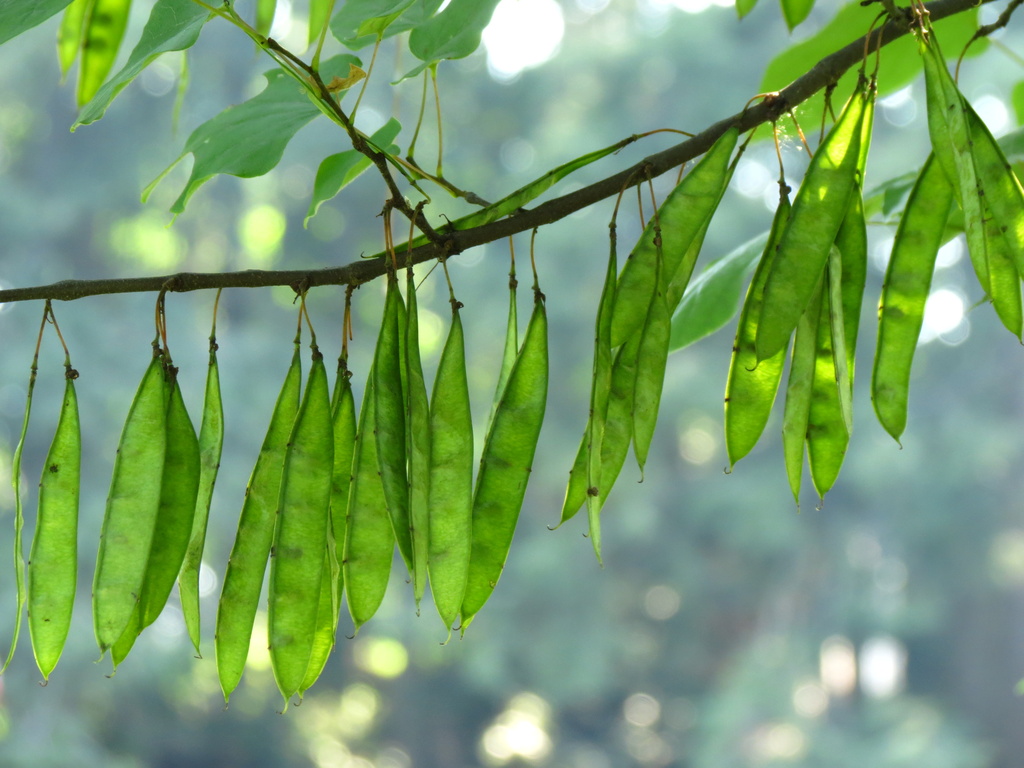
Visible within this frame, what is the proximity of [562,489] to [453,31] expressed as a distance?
5.89 meters

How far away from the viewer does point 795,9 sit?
70 centimetres

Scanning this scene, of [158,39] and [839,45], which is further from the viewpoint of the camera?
[839,45]

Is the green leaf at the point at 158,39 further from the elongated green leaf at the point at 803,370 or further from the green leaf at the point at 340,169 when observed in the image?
the elongated green leaf at the point at 803,370

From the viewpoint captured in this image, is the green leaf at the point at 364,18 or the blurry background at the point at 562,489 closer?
the green leaf at the point at 364,18

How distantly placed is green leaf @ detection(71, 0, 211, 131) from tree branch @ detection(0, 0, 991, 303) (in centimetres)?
8

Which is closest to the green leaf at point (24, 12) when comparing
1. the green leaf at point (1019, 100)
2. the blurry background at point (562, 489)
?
the green leaf at point (1019, 100)

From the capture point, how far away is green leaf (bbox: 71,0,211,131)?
468mm

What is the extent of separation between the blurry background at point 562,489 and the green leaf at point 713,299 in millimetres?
4867

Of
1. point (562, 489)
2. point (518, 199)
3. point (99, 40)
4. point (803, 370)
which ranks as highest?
point (562, 489)

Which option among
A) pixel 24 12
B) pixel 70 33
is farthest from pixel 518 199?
pixel 70 33

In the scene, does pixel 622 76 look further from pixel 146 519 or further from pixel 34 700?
pixel 146 519

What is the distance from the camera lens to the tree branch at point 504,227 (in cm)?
47

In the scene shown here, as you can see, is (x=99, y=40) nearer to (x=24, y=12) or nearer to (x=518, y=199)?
(x=24, y=12)

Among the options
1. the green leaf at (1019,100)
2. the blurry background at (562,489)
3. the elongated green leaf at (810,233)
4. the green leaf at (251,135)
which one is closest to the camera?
the elongated green leaf at (810,233)
